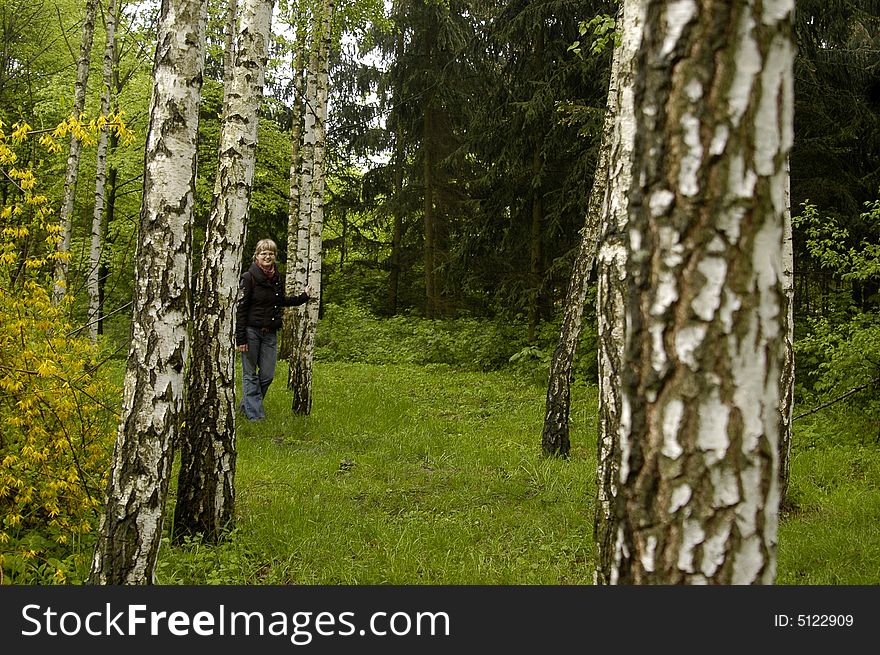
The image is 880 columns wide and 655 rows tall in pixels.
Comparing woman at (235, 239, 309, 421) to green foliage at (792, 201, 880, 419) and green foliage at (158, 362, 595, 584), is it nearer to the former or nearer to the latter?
green foliage at (158, 362, 595, 584)

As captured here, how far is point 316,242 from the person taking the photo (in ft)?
34.2

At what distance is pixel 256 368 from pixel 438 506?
3.84 m

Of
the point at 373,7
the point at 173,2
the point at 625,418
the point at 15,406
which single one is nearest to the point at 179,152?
the point at 173,2

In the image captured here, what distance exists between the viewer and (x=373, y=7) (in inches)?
492

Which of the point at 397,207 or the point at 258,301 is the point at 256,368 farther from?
the point at 397,207

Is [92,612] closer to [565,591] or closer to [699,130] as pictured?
[565,591]

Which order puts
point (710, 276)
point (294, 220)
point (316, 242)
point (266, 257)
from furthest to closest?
1. point (294, 220)
2. point (316, 242)
3. point (266, 257)
4. point (710, 276)

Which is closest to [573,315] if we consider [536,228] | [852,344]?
[852,344]

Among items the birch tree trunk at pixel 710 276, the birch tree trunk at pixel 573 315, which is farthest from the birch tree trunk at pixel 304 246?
the birch tree trunk at pixel 710 276

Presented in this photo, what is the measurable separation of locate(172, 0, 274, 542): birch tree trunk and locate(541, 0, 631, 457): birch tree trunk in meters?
3.29

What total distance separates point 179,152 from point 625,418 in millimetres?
2886

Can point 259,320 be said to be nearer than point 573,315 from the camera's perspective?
No

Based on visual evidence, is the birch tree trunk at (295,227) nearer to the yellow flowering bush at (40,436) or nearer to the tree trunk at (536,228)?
the tree trunk at (536,228)

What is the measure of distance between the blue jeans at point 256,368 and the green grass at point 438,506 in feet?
0.96
